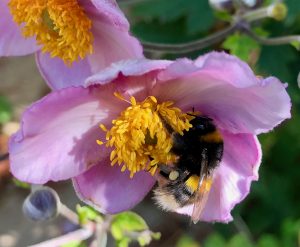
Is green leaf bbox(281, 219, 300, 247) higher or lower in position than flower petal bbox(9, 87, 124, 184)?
lower

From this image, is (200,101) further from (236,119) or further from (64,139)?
(64,139)

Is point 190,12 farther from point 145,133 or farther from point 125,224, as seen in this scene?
point 145,133

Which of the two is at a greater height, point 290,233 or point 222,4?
point 222,4

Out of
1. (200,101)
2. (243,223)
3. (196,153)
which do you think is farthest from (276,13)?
(243,223)

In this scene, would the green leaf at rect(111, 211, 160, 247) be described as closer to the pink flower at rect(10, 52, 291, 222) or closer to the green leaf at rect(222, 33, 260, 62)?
the pink flower at rect(10, 52, 291, 222)

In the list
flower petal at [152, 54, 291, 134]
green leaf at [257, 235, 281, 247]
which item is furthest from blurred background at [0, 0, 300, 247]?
flower petal at [152, 54, 291, 134]

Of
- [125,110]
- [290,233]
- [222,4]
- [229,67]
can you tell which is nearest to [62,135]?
[125,110]
